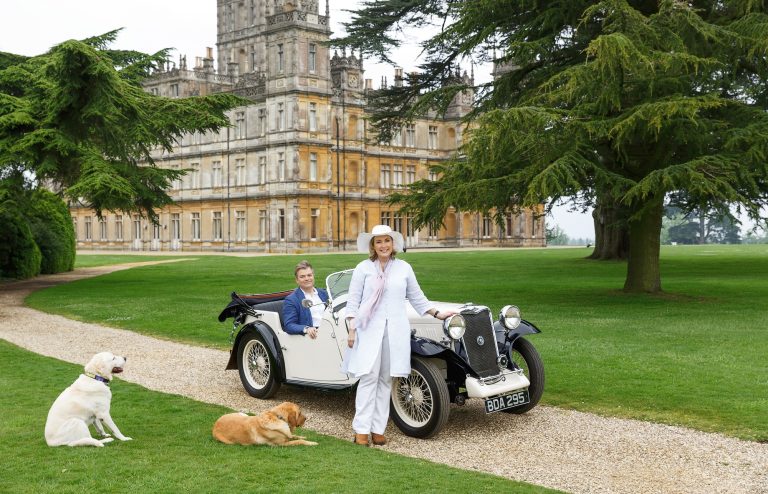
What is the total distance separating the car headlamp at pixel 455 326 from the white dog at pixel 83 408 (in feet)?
8.42

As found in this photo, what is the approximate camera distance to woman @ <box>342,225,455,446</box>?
693cm

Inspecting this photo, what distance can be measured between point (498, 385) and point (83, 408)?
129 inches

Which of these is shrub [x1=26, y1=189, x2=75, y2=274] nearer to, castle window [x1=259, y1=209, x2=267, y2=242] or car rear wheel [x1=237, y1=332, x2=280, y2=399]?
castle window [x1=259, y1=209, x2=267, y2=242]

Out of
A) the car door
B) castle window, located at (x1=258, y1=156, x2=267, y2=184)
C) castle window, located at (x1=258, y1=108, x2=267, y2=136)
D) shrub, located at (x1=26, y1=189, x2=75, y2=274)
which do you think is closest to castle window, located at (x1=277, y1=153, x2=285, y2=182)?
castle window, located at (x1=258, y1=156, x2=267, y2=184)

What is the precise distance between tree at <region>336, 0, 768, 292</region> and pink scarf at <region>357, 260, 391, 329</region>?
8.25m

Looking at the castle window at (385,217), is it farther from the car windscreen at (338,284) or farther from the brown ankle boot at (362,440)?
the brown ankle boot at (362,440)

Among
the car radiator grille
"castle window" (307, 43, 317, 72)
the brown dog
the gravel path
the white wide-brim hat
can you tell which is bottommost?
the gravel path

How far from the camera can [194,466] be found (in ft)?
19.9

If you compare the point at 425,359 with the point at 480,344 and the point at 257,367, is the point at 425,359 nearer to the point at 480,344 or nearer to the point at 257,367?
the point at 480,344

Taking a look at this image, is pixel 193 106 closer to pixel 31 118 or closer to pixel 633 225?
pixel 31 118

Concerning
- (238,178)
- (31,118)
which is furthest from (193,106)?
(238,178)

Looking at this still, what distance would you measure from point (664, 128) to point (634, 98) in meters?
0.79

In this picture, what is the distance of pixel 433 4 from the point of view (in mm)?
24500

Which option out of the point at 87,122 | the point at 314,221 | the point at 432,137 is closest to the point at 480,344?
the point at 87,122
